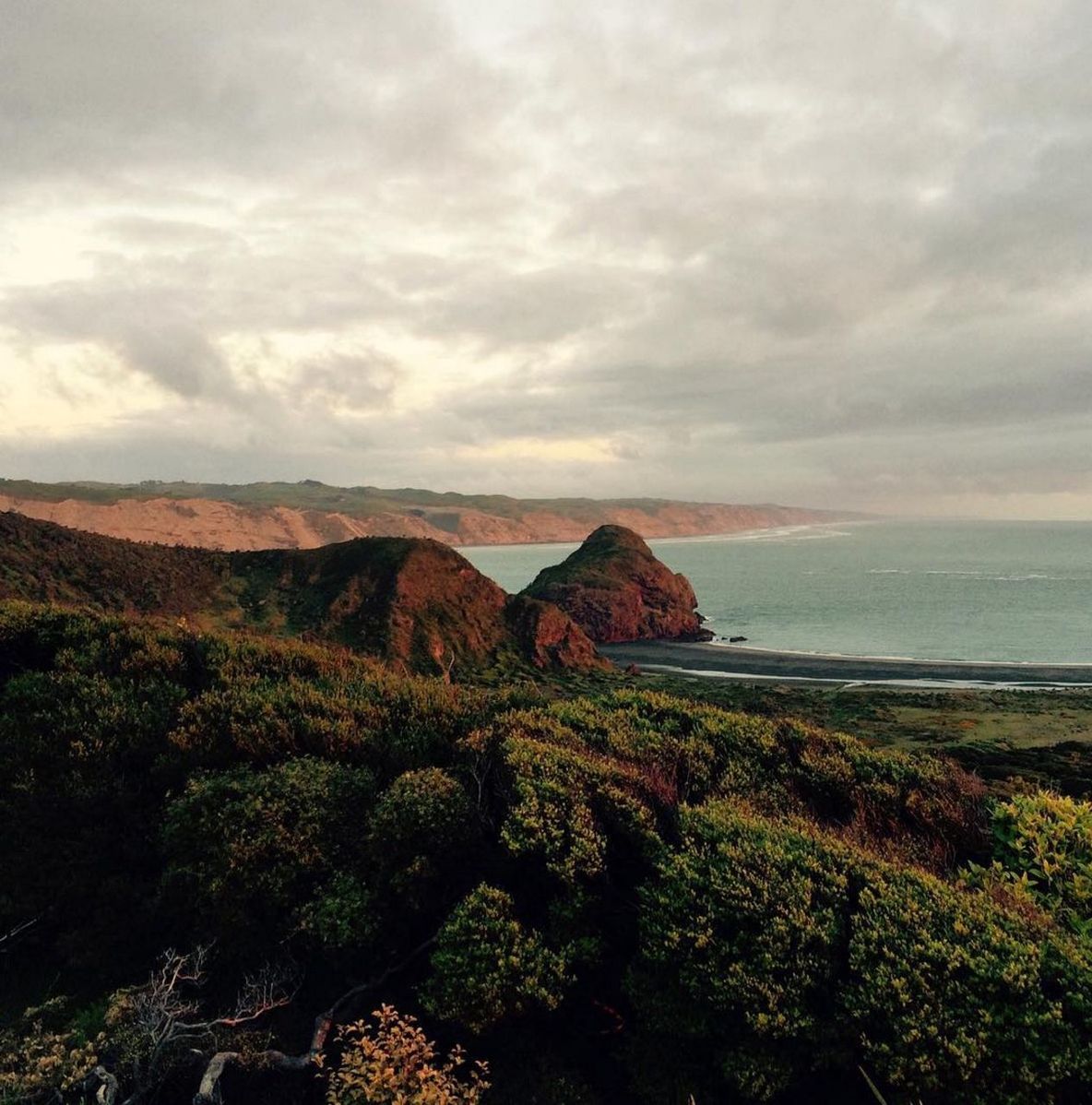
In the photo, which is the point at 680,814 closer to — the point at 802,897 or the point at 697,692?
the point at 802,897

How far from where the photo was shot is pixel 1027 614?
10906 centimetres

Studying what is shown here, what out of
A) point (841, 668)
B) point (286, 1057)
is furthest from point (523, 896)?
point (841, 668)

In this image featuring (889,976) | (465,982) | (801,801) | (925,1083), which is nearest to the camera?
(925,1083)

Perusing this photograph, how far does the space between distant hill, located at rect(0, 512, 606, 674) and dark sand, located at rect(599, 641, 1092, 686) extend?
16.0 metres

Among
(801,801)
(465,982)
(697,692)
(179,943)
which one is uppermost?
(801,801)

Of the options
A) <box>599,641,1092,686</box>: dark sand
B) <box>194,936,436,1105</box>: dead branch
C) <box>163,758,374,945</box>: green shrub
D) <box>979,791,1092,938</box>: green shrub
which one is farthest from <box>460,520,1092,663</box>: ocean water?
<box>194,936,436,1105</box>: dead branch

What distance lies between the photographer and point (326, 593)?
65.7 m

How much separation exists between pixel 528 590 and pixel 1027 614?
84.8m

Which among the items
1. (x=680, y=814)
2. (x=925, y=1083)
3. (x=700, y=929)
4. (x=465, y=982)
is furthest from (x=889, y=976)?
(x=465, y=982)

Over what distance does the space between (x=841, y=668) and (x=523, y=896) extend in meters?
74.2

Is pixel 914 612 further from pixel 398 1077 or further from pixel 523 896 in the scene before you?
pixel 398 1077

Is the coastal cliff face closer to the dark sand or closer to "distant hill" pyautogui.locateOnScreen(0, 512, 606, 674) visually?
the dark sand

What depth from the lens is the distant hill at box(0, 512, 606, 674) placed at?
56.9 meters

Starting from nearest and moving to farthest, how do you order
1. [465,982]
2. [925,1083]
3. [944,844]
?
[925,1083], [465,982], [944,844]
